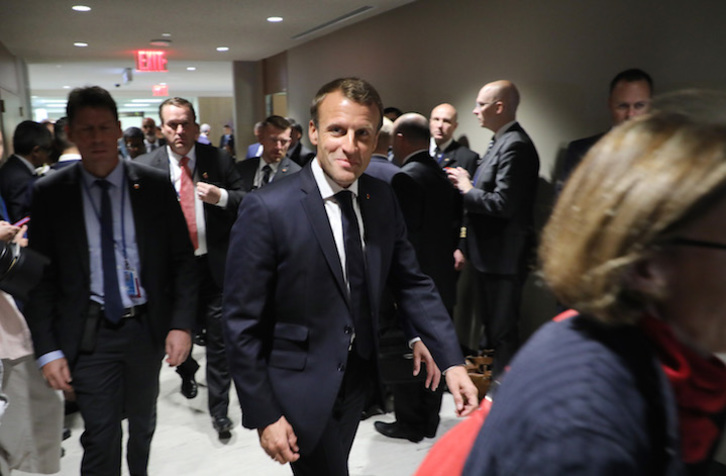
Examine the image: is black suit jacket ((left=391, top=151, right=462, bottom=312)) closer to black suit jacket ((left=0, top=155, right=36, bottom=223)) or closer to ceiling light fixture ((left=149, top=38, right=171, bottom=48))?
black suit jacket ((left=0, top=155, right=36, bottom=223))

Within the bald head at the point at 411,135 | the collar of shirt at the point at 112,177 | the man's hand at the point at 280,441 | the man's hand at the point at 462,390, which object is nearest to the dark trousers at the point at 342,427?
the man's hand at the point at 280,441

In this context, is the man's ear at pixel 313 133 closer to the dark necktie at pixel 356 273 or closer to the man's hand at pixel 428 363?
the dark necktie at pixel 356 273

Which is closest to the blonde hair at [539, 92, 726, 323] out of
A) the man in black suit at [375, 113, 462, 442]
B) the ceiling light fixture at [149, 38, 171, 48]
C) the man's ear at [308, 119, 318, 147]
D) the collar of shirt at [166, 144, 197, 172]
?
the man's ear at [308, 119, 318, 147]

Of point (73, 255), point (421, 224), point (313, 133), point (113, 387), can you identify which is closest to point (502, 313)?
point (421, 224)

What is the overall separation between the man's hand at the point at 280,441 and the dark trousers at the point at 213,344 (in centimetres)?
178

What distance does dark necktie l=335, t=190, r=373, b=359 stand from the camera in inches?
67.6

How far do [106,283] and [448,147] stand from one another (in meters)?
3.37

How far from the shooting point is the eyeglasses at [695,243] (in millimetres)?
675

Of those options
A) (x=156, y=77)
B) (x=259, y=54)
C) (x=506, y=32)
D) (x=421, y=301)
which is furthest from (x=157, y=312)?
(x=156, y=77)

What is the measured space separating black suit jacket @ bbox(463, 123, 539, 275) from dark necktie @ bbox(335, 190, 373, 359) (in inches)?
77.9

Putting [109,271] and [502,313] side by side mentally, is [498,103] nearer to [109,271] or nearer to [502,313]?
[502,313]

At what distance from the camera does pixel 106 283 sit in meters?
2.08

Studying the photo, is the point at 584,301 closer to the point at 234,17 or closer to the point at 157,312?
the point at 157,312

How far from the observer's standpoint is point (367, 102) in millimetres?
1749
